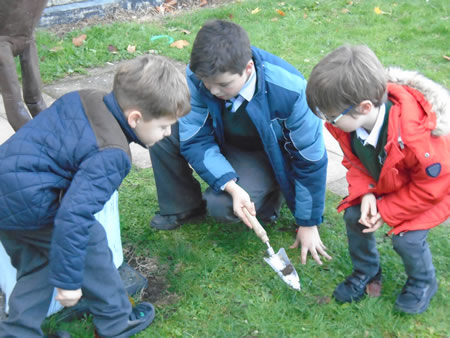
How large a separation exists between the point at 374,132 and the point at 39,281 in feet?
4.83

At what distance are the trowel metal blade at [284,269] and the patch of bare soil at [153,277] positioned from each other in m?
0.49

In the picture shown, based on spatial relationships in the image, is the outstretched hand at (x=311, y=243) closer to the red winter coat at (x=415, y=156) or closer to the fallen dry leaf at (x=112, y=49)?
the red winter coat at (x=415, y=156)

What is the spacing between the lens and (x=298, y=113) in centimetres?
261

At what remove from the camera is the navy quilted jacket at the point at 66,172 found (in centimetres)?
183

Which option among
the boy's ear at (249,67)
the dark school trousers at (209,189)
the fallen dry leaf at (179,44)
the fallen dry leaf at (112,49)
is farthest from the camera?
the fallen dry leaf at (179,44)

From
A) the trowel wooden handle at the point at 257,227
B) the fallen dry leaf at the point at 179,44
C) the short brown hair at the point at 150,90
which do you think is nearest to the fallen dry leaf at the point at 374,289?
the trowel wooden handle at the point at 257,227

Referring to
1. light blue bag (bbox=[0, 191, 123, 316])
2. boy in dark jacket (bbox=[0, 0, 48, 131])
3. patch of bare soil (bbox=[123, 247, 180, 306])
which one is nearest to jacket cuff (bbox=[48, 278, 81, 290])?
light blue bag (bbox=[0, 191, 123, 316])

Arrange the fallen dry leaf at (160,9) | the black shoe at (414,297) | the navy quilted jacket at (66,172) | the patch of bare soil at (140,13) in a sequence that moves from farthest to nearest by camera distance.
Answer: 1. the fallen dry leaf at (160,9)
2. the patch of bare soil at (140,13)
3. the black shoe at (414,297)
4. the navy quilted jacket at (66,172)

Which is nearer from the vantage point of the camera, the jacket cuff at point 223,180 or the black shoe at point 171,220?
the jacket cuff at point 223,180

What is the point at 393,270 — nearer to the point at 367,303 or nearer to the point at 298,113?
the point at 367,303

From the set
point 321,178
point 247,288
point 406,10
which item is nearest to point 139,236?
point 247,288

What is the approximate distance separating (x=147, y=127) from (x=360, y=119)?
0.83 m

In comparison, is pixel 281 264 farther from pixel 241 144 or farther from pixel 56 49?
pixel 56 49

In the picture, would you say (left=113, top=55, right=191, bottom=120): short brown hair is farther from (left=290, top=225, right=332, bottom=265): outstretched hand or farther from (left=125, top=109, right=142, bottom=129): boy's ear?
(left=290, top=225, right=332, bottom=265): outstretched hand
